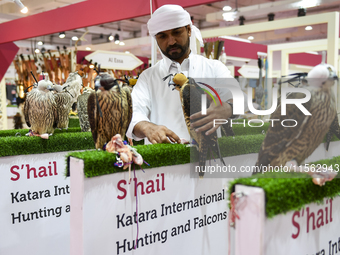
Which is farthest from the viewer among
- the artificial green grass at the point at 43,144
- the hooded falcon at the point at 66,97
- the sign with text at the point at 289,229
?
the hooded falcon at the point at 66,97

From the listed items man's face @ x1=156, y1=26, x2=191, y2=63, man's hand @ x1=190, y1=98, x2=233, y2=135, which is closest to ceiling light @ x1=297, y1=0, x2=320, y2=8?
man's face @ x1=156, y1=26, x2=191, y2=63

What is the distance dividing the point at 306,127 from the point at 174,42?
77 cm

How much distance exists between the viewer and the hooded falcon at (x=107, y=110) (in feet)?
3.81

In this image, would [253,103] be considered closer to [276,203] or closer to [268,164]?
[268,164]

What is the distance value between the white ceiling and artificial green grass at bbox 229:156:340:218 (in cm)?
431

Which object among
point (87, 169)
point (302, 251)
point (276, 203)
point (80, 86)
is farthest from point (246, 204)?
point (80, 86)

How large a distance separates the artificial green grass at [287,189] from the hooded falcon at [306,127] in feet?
0.12

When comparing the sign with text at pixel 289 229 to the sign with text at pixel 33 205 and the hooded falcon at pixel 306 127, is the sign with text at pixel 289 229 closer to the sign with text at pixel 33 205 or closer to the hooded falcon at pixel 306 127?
the hooded falcon at pixel 306 127

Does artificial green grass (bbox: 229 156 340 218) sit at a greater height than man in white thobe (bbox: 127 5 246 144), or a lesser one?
lesser

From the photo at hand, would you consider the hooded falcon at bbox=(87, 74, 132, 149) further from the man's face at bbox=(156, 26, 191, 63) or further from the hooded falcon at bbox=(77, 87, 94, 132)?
the hooded falcon at bbox=(77, 87, 94, 132)

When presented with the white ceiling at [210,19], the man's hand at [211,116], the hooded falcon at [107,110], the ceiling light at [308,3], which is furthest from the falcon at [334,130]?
the ceiling light at [308,3]

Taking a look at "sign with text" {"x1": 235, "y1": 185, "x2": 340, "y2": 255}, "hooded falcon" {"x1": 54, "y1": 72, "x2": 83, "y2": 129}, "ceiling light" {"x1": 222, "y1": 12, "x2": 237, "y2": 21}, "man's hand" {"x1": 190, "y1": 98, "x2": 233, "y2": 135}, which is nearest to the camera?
"sign with text" {"x1": 235, "y1": 185, "x2": 340, "y2": 255}

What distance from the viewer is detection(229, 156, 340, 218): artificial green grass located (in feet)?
2.47

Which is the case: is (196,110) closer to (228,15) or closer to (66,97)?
(66,97)
